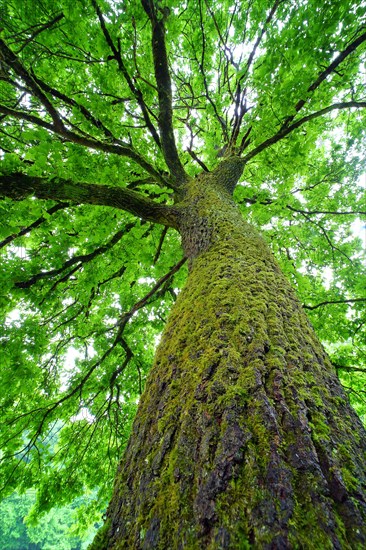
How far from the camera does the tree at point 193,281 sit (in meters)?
0.86

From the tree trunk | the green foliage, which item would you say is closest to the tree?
the tree trunk

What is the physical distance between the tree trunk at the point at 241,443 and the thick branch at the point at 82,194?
5.99 feet

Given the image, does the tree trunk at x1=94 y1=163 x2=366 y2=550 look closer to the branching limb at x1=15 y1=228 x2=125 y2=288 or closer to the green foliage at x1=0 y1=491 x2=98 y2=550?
the branching limb at x1=15 y1=228 x2=125 y2=288

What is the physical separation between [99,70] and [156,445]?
498cm

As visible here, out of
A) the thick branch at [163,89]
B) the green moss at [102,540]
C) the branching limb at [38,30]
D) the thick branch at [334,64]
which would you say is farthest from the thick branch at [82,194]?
the green moss at [102,540]

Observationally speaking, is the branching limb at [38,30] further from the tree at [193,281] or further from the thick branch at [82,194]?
the thick branch at [82,194]

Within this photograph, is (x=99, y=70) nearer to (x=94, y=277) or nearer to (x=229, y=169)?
(x=229, y=169)

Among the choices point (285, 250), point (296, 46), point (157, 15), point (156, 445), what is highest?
point (285, 250)

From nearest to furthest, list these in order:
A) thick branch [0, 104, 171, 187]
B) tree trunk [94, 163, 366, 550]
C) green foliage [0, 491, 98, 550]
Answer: tree trunk [94, 163, 366, 550] < thick branch [0, 104, 171, 187] < green foliage [0, 491, 98, 550]

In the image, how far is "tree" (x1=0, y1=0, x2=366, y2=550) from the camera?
86 cm

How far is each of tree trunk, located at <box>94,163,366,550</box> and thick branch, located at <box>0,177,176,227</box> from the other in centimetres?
182

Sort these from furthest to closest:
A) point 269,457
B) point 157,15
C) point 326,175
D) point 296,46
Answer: point 326,175
point 157,15
point 296,46
point 269,457

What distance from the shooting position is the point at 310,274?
21.1ft

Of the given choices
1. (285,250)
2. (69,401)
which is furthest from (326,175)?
(69,401)
